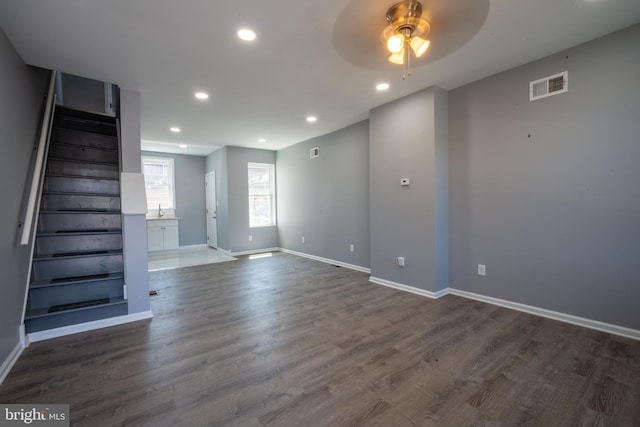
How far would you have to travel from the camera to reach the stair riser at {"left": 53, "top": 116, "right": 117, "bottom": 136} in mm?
3432

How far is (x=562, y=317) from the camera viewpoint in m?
2.74

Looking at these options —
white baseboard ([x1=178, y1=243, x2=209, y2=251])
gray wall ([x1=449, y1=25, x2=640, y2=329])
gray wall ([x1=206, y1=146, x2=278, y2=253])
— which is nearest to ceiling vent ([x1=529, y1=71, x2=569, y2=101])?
gray wall ([x1=449, y1=25, x2=640, y2=329])

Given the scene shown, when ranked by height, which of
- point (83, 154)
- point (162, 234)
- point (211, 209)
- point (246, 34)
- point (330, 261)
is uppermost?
point (246, 34)

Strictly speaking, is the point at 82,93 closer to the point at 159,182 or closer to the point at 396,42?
the point at 159,182

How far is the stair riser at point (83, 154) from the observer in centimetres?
328

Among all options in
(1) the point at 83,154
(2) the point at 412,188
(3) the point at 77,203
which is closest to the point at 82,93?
(1) the point at 83,154

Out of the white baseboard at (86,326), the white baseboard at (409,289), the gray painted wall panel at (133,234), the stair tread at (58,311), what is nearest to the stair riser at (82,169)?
the gray painted wall panel at (133,234)

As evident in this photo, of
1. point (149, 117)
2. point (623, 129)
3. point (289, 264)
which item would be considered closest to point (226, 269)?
point (289, 264)

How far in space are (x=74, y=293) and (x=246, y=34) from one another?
3174 mm

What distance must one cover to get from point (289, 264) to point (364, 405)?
395 centimetres

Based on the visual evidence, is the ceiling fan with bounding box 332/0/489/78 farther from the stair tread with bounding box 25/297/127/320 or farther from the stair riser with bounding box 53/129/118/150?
the stair tread with bounding box 25/297/127/320

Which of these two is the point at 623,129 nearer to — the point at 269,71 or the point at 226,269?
the point at 269,71

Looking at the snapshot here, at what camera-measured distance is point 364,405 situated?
1.68 meters

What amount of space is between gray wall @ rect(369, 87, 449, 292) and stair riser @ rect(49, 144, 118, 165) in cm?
367
